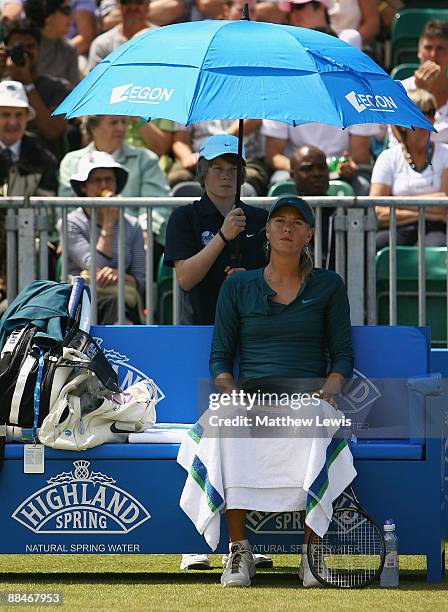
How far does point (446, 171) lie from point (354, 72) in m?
3.18

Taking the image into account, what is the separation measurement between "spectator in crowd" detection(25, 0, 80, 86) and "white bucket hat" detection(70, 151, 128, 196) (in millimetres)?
2637

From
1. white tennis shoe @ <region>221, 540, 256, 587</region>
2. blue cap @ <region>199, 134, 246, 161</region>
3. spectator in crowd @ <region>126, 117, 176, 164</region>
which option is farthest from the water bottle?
spectator in crowd @ <region>126, 117, 176, 164</region>

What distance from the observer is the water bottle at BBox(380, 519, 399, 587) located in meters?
6.47

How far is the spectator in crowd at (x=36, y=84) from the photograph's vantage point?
467 inches

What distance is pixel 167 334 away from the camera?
7449 millimetres

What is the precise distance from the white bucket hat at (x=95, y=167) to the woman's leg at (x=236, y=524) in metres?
3.80

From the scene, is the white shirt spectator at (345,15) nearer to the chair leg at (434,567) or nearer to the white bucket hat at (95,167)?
the white bucket hat at (95,167)

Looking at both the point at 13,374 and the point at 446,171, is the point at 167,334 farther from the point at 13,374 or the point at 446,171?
the point at 446,171

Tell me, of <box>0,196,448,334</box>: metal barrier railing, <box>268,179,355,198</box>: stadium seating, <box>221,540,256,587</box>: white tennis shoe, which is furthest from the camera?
<box>268,179,355,198</box>: stadium seating

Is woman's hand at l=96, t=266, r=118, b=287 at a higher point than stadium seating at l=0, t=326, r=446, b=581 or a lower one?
higher

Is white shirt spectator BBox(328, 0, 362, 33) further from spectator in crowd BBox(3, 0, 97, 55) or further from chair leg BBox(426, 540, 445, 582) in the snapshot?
chair leg BBox(426, 540, 445, 582)

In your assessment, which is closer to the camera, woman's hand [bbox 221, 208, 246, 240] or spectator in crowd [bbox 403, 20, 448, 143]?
woman's hand [bbox 221, 208, 246, 240]

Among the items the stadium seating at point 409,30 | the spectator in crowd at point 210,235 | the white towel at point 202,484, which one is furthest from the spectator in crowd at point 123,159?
the white towel at point 202,484

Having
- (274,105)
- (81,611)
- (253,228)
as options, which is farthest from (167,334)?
(81,611)
